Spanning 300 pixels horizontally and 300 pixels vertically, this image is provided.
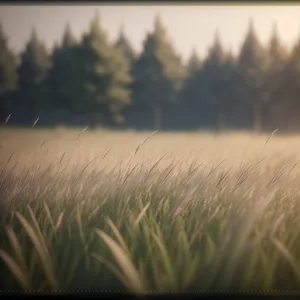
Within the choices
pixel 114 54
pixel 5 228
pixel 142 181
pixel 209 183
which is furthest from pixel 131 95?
pixel 5 228

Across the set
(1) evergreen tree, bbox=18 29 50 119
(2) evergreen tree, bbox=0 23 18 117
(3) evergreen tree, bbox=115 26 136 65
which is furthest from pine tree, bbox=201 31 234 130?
(2) evergreen tree, bbox=0 23 18 117

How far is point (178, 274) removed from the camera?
104 cm

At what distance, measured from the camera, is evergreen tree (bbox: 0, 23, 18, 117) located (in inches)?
50.4

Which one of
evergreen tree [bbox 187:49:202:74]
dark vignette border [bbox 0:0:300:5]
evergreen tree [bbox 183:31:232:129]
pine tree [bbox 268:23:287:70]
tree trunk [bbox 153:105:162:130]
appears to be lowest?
tree trunk [bbox 153:105:162:130]

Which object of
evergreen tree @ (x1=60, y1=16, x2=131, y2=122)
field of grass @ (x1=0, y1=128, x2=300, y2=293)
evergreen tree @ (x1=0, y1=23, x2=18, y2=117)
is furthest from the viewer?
evergreen tree @ (x1=60, y1=16, x2=131, y2=122)

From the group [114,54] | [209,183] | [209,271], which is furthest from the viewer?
[114,54]

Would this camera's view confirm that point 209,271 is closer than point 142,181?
Yes

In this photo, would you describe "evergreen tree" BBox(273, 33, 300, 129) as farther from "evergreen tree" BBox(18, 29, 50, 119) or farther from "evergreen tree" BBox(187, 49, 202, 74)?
"evergreen tree" BBox(18, 29, 50, 119)

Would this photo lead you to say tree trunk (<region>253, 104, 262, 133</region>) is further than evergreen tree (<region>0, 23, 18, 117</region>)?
Yes

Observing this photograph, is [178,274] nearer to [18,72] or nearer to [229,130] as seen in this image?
[229,130]

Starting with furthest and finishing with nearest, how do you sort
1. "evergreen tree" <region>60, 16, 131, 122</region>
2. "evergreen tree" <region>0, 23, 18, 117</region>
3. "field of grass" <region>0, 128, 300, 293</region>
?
"evergreen tree" <region>60, 16, 131, 122</region>, "evergreen tree" <region>0, 23, 18, 117</region>, "field of grass" <region>0, 128, 300, 293</region>

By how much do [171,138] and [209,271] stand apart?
0.71 meters

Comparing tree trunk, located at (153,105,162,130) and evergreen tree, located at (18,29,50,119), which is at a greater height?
evergreen tree, located at (18,29,50,119)

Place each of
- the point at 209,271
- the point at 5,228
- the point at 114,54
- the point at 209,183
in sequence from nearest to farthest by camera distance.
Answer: the point at 209,271 < the point at 5,228 < the point at 209,183 < the point at 114,54
